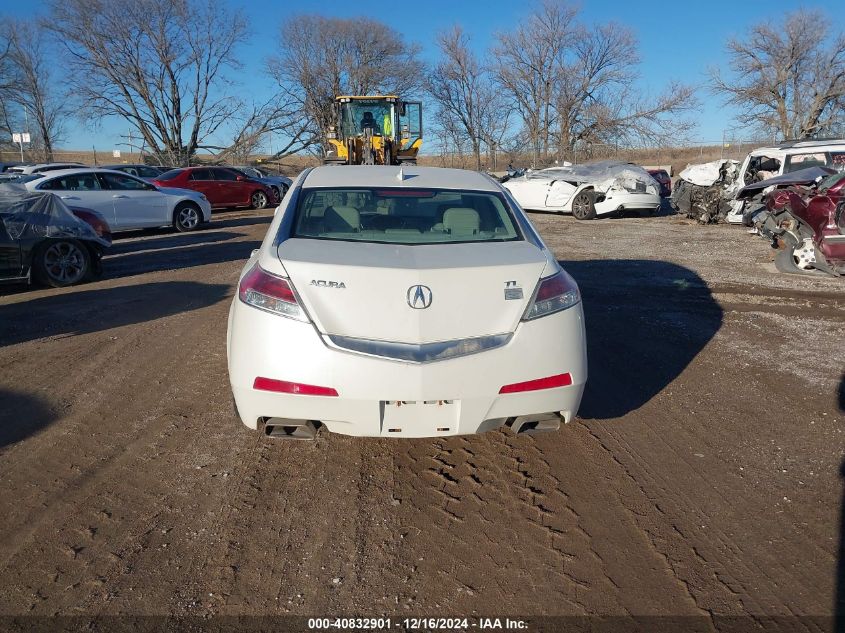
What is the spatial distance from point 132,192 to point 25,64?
118 ft

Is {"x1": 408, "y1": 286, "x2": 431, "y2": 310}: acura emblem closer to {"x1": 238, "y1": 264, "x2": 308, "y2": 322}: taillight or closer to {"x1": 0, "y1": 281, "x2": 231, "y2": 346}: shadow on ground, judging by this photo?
{"x1": 238, "y1": 264, "x2": 308, "y2": 322}: taillight

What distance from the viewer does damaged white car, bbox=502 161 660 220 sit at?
61.1 ft

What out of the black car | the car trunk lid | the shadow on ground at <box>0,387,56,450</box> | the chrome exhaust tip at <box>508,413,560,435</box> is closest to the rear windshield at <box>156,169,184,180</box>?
the black car

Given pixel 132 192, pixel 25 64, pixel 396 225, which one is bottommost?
pixel 132 192

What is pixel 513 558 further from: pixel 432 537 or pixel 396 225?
pixel 396 225

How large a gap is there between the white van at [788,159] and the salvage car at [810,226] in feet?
13.8

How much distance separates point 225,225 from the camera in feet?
60.8

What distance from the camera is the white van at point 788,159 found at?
48.1ft

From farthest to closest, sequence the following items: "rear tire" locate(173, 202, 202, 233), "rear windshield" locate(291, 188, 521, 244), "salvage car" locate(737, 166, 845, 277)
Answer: "rear tire" locate(173, 202, 202, 233)
"salvage car" locate(737, 166, 845, 277)
"rear windshield" locate(291, 188, 521, 244)

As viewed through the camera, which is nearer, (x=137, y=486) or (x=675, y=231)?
(x=137, y=486)

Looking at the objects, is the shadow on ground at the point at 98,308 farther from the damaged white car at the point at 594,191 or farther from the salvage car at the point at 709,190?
the salvage car at the point at 709,190

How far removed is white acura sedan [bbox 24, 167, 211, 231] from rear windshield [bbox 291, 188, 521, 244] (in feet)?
39.3

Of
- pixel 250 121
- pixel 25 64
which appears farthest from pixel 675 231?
pixel 25 64

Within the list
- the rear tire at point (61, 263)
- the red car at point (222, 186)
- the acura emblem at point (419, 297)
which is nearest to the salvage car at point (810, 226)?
the acura emblem at point (419, 297)
